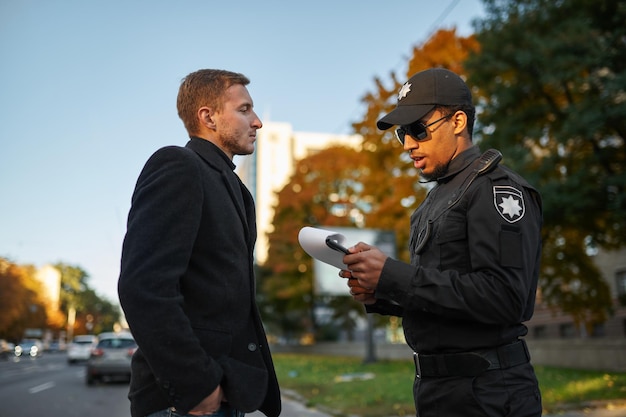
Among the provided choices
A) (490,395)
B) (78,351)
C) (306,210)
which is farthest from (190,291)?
(78,351)

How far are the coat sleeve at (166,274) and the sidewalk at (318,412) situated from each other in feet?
25.9

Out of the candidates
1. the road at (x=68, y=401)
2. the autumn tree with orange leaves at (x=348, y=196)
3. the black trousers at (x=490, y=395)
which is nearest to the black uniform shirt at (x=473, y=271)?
the black trousers at (x=490, y=395)

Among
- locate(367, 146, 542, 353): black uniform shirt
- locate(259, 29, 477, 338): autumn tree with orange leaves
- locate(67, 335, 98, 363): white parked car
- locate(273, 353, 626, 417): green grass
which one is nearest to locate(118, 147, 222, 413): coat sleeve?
locate(367, 146, 542, 353): black uniform shirt

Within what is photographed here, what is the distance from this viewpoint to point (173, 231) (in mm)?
2158

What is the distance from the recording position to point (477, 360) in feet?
7.06

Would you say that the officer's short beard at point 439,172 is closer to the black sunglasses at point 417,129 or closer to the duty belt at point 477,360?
the black sunglasses at point 417,129


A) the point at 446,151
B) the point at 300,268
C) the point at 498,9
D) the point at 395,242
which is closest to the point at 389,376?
the point at 395,242

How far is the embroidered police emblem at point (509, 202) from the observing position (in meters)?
2.15

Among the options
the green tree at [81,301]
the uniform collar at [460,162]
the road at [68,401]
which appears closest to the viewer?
the uniform collar at [460,162]

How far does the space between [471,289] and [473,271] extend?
97 millimetres

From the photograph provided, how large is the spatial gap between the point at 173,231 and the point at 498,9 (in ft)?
54.8

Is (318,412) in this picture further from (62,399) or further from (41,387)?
(41,387)

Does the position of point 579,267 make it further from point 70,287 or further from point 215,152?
point 70,287

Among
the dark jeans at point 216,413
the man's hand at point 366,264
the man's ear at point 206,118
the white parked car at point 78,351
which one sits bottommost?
the white parked car at point 78,351
